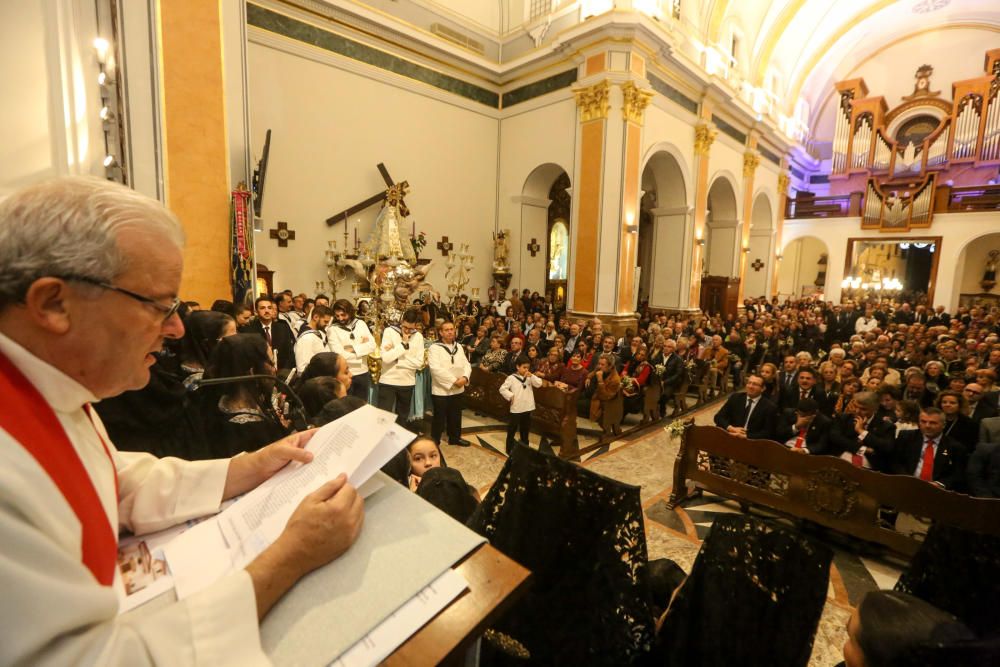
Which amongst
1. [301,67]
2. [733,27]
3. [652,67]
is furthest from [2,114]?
[733,27]

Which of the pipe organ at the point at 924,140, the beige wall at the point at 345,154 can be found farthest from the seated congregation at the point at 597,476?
the pipe organ at the point at 924,140

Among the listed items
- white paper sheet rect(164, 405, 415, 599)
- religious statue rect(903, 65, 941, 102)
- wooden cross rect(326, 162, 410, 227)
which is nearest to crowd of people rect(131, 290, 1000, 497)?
white paper sheet rect(164, 405, 415, 599)

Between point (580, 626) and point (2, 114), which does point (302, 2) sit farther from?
point (580, 626)

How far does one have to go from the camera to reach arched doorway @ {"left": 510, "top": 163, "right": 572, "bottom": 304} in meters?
12.9

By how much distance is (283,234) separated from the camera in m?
9.49

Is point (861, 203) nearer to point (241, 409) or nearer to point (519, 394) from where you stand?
point (519, 394)

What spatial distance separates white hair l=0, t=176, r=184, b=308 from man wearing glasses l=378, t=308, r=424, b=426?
14.9 ft

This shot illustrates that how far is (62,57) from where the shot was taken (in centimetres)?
385

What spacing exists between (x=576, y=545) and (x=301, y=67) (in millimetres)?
10735

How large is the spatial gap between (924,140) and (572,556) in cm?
2704

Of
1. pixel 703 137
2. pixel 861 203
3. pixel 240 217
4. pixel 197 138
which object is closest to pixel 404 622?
pixel 240 217

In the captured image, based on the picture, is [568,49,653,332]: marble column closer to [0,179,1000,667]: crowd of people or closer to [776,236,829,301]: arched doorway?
[0,179,1000,667]: crowd of people

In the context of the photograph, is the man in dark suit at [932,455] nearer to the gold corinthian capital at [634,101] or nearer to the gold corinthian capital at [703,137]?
the gold corinthian capital at [634,101]

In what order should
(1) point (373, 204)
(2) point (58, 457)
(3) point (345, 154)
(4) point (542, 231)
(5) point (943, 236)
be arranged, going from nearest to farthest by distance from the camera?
(2) point (58, 457) → (3) point (345, 154) → (1) point (373, 204) → (4) point (542, 231) → (5) point (943, 236)
